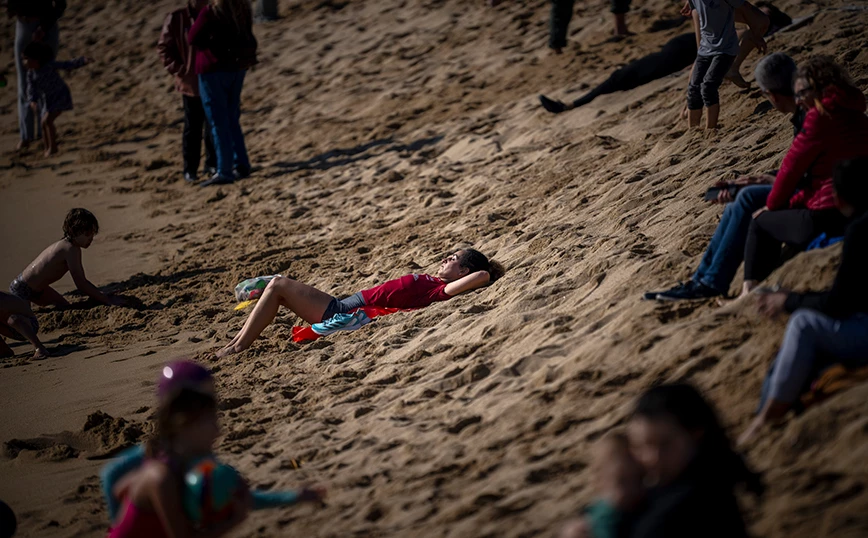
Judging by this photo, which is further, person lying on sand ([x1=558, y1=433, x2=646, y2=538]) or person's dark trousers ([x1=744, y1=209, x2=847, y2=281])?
person's dark trousers ([x1=744, y1=209, x2=847, y2=281])

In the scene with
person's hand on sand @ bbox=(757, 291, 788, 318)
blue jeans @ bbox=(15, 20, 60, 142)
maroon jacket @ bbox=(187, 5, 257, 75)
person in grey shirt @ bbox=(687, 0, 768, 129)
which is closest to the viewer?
person's hand on sand @ bbox=(757, 291, 788, 318)

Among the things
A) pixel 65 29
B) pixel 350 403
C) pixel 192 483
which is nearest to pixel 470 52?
pixel 350 403

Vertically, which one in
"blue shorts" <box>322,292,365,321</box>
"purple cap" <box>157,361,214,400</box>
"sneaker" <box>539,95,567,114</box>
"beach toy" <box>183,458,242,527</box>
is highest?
"purple cap" <box>157,361,214,400</box>

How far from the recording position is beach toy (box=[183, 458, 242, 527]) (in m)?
2.77

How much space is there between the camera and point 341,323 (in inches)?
212

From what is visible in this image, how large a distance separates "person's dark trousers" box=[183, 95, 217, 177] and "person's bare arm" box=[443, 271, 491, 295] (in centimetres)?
500

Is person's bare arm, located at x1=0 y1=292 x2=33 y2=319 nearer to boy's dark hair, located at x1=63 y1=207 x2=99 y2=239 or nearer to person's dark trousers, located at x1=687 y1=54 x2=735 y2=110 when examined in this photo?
boy's dark hair, located at x1=63 y1=207 x2=99 y2=239

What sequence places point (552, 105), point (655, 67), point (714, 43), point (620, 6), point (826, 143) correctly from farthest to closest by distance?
point (620, 6)
point (552, 105)
point (655, 67)
point (714, 43)
point (826, 143)

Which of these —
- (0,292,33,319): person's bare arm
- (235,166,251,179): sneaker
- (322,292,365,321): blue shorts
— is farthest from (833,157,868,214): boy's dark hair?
(235,166,251,179): sneaker

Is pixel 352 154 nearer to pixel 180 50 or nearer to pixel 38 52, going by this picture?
pixel 180 50

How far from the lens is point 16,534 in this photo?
3615mm

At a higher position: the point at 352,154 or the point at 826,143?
the point at 826,143

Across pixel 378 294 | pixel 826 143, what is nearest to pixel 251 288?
pixel 378 294

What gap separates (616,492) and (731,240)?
6.73 feet
